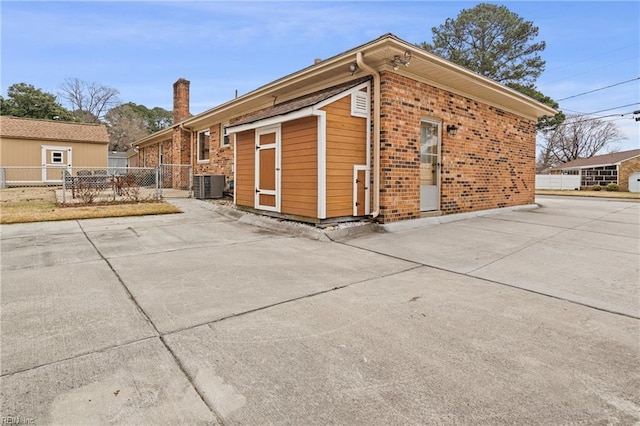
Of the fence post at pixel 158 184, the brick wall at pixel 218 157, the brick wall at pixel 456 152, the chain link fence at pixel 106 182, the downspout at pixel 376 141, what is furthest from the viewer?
the brick wall at pixel 218 157

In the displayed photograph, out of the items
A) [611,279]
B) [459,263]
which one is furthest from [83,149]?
[611,279]

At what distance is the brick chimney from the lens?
657 inches

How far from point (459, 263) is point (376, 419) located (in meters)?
3.35

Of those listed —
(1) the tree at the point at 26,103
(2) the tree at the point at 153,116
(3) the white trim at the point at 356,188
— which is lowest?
(3) the white trim at the point at 356,188

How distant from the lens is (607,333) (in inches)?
101

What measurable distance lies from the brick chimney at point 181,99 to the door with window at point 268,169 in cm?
1047

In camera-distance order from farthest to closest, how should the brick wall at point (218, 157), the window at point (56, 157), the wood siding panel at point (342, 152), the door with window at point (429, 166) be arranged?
1. the window at point (56, 157)
2. the brick wall at point (218, 157)
3. the door with window at point (429, 166)
4. the wood siding panel at point (342, 152)

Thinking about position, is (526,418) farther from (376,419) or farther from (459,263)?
(459,263)

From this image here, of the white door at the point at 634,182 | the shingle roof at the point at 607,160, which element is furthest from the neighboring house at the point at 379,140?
the shingle roof at the point at 607,160

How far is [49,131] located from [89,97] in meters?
27.2

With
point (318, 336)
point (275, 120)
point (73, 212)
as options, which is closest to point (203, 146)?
point (73, 212)

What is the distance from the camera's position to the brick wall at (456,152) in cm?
680

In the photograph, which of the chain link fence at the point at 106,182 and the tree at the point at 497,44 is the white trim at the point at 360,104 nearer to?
the chain link fence at the point at 106,182

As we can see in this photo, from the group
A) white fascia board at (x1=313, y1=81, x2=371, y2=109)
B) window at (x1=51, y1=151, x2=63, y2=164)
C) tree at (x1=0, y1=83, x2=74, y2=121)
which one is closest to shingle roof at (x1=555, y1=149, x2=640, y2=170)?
white fascia board at (x1=313, y1=81, x2=371, y2=109)
